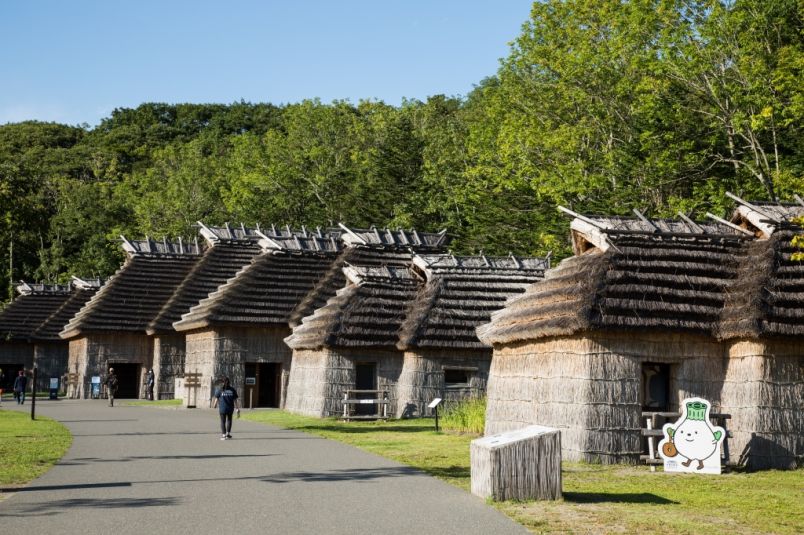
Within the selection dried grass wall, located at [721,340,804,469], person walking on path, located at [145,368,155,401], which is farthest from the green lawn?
person walking on path, located at [145,368,155,401]

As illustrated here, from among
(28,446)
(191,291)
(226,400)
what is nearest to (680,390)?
(226,400)

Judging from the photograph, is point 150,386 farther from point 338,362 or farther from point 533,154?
point 533,154

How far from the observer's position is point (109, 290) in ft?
177

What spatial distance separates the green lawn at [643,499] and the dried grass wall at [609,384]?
2.08 ft

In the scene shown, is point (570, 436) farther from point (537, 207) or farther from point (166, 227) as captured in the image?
point (166, 227)

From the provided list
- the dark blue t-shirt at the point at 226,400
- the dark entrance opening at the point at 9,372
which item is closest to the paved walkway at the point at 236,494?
the dark blue t-shirt at the point at 226,400

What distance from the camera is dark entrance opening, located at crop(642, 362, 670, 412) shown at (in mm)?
23047

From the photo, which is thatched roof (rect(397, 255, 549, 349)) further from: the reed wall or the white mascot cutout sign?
the white mascot cutout sign

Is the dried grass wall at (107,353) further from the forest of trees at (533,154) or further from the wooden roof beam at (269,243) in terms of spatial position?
the wooden roof beam at (269,243)

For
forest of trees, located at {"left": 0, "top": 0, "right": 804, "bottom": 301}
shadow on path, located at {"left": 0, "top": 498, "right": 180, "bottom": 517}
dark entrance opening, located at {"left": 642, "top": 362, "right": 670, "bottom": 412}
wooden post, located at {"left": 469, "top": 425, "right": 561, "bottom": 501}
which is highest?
forest of trees, located at {"left": 0, "top": 0, "right": 804, "bottom": 301}

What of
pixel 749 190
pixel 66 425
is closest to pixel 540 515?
pixel 66 425

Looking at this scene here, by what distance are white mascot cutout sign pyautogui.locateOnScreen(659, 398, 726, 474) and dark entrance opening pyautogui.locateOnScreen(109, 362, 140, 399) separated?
3984cm

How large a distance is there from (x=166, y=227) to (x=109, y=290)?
105ft

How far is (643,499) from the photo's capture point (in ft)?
52.2
